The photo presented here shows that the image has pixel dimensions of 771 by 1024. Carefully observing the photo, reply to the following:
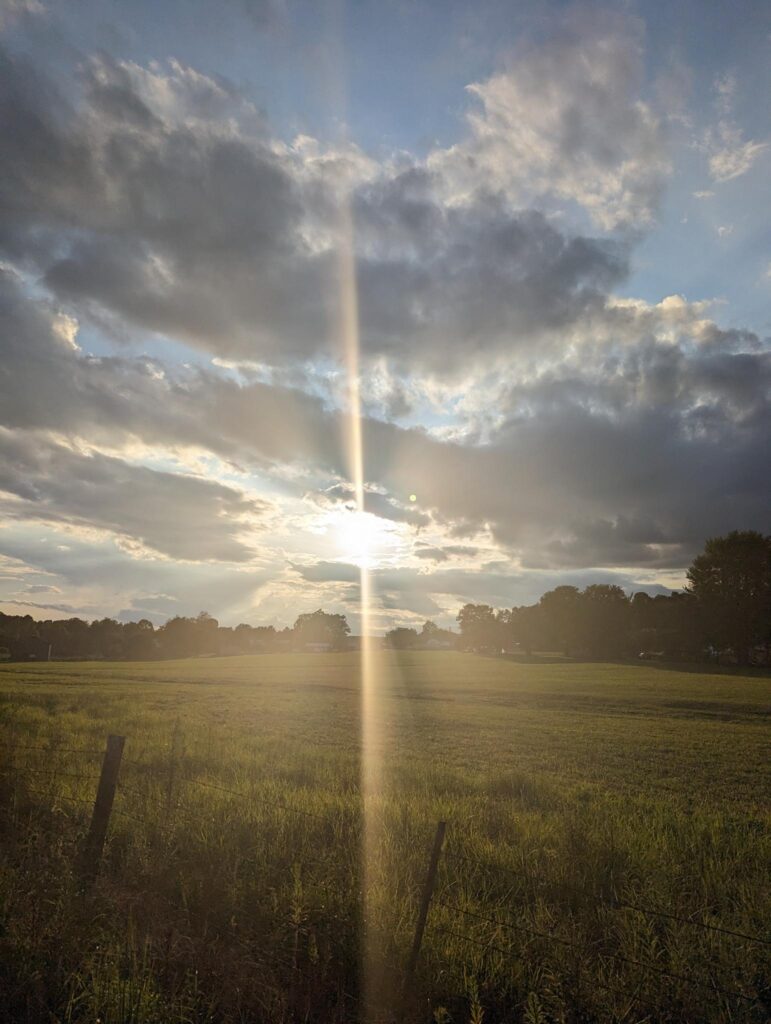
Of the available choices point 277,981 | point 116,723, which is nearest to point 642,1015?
point 277,981

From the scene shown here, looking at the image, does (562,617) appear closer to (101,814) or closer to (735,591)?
(735,591)

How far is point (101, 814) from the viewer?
28.1 ft

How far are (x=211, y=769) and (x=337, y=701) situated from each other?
28.9m

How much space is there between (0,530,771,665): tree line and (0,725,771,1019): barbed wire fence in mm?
108504

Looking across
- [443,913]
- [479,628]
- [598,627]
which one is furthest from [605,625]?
[443,913]

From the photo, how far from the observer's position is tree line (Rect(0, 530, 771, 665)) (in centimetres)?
10319

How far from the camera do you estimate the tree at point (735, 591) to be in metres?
101

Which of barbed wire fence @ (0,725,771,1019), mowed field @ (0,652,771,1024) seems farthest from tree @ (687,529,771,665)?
barbed wire fence @ (0,725,771,1019)

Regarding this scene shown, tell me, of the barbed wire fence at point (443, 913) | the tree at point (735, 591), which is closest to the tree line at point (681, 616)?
the tree at point (735, 591)

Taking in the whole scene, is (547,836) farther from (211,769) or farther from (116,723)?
(116,723)

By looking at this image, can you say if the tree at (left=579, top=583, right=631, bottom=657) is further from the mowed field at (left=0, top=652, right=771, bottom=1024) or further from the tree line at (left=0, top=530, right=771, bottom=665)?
the mowed field at (left=0, top=652, right=771, bottom=1024)

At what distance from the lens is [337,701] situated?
1693 inches

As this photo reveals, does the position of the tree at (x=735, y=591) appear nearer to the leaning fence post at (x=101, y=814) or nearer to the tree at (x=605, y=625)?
the tree at (x=605, y=625)

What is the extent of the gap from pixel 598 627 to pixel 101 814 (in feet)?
449
